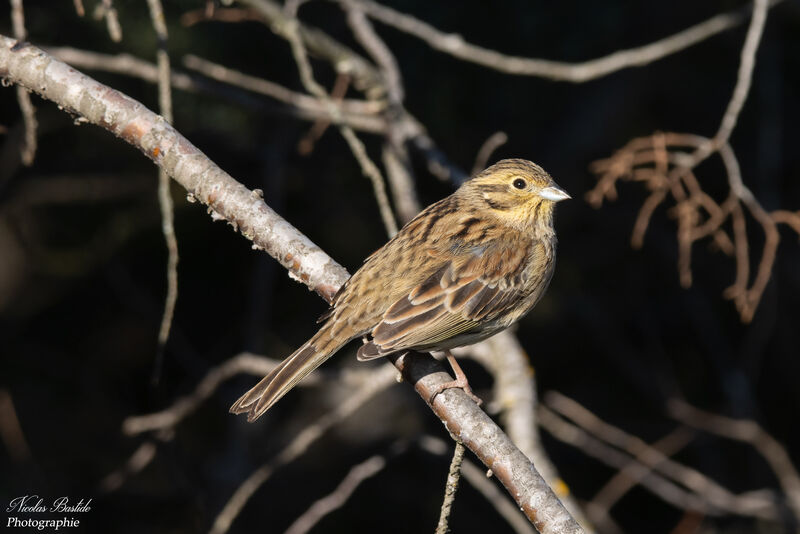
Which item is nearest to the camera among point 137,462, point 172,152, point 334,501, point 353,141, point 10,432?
point 172,152

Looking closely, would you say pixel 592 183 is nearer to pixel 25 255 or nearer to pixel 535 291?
pixel 535 291

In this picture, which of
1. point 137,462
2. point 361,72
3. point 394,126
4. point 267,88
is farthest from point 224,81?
point 137,462

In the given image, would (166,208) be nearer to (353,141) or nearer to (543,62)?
(353,141)

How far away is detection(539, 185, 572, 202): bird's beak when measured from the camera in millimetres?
4484

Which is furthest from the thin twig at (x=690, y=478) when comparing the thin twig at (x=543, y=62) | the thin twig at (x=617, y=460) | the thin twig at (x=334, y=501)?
the thin twig at (x=543, y=62)

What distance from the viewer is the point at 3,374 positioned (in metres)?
6.27

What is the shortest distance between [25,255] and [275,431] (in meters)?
1.99

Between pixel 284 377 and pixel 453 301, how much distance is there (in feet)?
2.64

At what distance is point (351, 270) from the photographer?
620 cm

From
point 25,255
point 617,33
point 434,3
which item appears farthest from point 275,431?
point 617,33

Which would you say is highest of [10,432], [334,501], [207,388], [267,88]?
[10,432]

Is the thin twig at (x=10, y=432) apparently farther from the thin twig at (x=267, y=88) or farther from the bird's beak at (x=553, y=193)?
the bird's beak at (x=553, y=193)

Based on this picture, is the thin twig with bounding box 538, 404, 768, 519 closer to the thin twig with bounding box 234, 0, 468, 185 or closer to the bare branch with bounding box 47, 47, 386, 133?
the thin twig with bounding box 234, 0, 468, 185

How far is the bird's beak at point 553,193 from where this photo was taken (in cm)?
448
